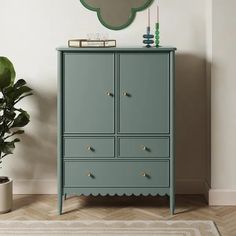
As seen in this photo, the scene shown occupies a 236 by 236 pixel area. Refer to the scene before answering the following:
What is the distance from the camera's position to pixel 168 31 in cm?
411

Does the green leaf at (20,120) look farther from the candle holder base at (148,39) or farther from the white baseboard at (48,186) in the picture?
the candle holder base at (148,39)

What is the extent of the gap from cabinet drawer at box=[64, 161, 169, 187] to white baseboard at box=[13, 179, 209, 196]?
591mm

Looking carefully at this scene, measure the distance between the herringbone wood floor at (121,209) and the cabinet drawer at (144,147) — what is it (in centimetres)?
44

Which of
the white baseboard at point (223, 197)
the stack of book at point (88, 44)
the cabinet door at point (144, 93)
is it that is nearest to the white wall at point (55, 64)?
the white baseboard at point (223, 197)

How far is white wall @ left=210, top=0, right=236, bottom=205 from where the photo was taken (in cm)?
378

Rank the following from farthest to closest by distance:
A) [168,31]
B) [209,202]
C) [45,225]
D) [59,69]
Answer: [168,31] < [209,202] < [59,69] < [45,225]

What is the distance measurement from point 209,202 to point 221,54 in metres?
1.18

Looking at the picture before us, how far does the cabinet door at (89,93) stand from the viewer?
3605mm

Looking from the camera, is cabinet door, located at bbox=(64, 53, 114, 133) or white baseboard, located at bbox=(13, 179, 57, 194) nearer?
cabinet door, located at bbox=(64, 53, 114, 133)

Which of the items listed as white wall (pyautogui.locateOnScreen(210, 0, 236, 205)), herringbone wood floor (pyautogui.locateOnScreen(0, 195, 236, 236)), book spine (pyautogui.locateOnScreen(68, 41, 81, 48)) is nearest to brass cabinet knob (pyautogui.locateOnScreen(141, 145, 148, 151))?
herringbone wood floor (pyautogui.locateOnScreen(0, 195, 236, 236))

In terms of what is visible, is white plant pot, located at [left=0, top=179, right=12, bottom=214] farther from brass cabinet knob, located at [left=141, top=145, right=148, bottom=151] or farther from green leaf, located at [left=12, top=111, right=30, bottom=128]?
brass cabinet knob, located at [left=141, top=145, right=148, bottom=151]

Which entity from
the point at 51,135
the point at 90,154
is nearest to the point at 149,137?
the point at 90,154

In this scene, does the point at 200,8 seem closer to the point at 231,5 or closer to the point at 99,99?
the point at 231,5

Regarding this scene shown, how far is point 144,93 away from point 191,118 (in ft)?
2.40
